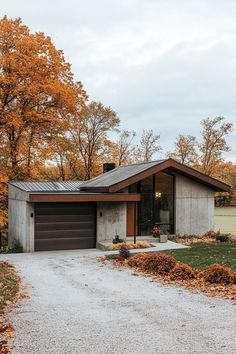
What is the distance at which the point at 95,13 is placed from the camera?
1702 centimetres

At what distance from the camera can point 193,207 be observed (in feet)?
73.4

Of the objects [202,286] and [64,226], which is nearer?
[202,286]

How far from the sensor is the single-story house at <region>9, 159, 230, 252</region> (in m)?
18.9

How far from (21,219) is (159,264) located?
9.42 m

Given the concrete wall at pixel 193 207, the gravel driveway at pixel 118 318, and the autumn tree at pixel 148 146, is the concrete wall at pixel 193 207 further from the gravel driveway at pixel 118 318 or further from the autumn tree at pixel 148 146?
the autumn tree at pixel 148 146

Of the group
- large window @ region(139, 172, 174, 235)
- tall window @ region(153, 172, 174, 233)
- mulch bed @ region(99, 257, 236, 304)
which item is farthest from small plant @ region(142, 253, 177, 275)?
tall window @ region(153, 172, 174, 233)

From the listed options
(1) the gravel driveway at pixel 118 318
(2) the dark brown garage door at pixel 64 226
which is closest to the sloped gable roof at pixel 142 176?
(2) the dark brown garage door at pixel 64 226

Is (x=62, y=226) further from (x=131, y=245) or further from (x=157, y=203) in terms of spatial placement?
(x=157, y=203)

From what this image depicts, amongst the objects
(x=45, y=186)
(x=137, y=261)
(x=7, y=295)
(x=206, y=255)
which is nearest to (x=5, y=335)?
(x=7, y=295)

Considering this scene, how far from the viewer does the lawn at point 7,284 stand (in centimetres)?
909

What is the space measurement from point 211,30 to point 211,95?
12.1 meters

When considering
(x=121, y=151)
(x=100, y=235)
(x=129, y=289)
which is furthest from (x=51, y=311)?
(x=121, y=151)

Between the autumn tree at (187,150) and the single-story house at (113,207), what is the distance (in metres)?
20.9

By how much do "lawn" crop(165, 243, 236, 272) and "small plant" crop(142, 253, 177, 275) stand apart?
91 cm
